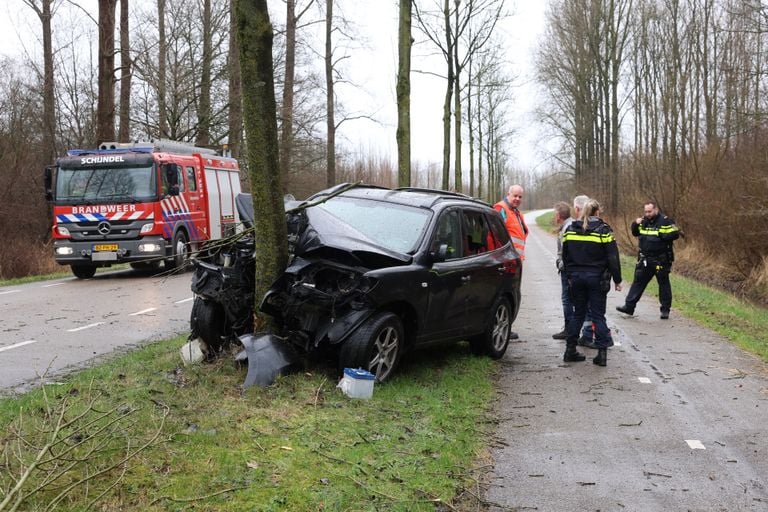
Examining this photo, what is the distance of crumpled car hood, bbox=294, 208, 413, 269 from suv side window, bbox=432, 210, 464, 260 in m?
0.65

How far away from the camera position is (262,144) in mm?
6773

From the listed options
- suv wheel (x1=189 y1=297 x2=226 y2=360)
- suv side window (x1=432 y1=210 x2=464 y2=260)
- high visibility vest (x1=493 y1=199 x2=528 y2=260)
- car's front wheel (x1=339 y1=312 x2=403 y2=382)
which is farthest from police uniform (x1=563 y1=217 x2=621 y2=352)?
suv wheel (x1=189 y1=297 x2=226 y2=360)

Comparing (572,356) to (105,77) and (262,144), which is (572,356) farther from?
(105,77)

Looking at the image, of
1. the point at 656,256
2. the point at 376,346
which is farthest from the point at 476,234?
the point at 656,256

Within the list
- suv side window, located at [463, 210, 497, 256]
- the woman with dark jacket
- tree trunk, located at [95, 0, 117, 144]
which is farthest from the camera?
tree trunk, located at [95, 0, 117, 144]

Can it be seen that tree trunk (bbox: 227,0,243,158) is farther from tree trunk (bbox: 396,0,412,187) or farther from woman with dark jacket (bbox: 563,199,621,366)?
woman with dark jacket (bbox: 563,199,621,366)

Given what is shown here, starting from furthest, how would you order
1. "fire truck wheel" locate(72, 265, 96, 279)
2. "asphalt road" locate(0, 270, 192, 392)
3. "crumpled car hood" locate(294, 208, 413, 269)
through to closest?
"fire truck wheel" locate(72, 265, 96, 279) → "asphalt road" locate(0, 270, 192, 392) → "crumpled car hood" locate(294, 208, 413, 269)

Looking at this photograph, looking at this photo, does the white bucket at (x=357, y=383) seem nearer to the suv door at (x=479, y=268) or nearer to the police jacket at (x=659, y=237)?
the suv door at (x=479, y=268)

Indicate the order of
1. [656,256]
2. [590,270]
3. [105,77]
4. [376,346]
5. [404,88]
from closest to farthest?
[376,346] < [590,270] < [656,256] < [404,88] < [105,77]

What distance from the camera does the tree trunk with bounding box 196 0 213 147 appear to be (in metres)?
26.4

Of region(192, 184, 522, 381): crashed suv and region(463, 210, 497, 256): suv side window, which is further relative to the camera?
region(463, 210, 497, 256): suv side window

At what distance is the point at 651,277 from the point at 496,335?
453 centimetres

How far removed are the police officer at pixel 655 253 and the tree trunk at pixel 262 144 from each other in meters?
7.15

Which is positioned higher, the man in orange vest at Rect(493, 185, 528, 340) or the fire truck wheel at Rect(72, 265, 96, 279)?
the man in orange vest at Rect(493, 185, 528, 340)
